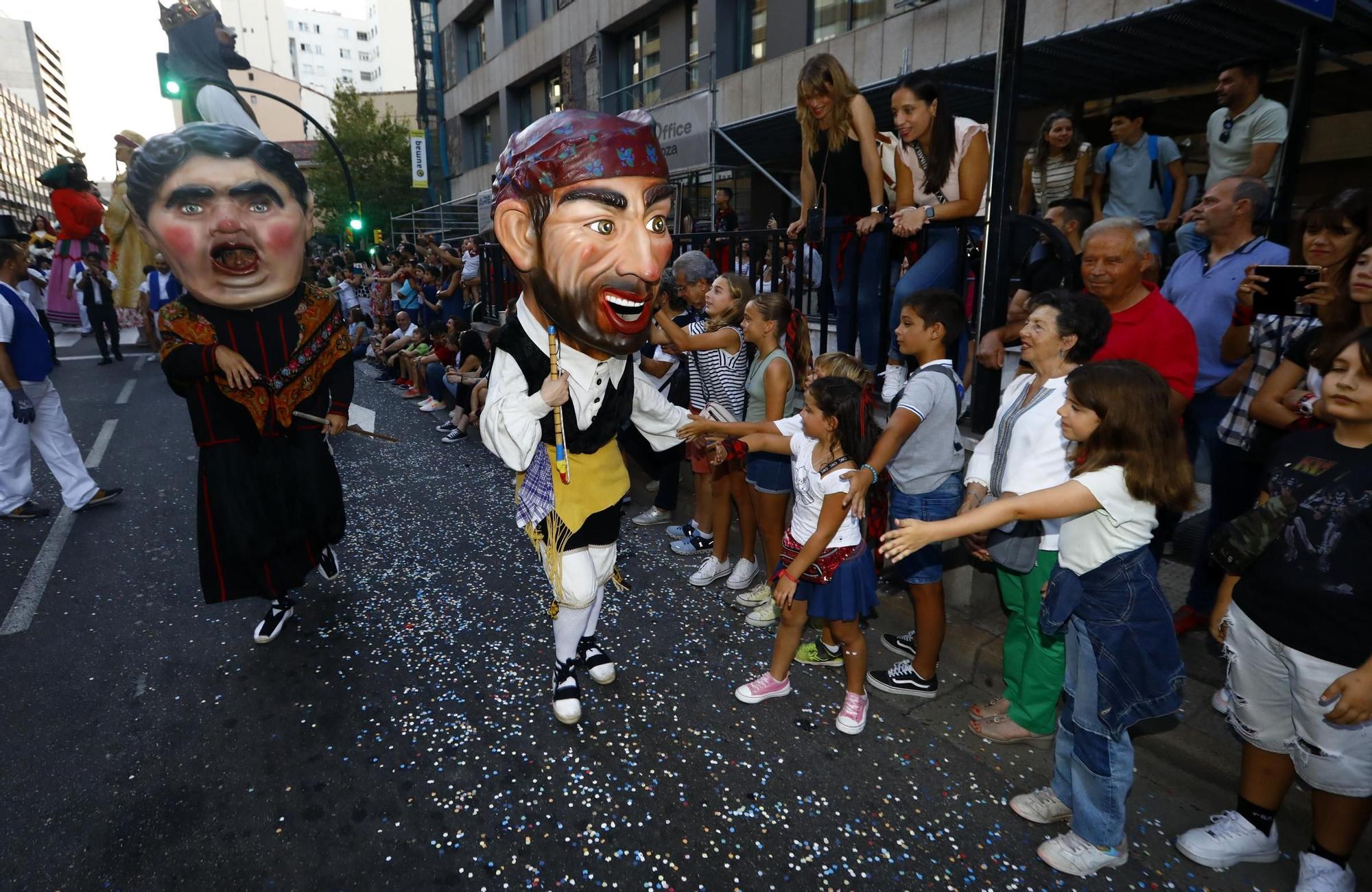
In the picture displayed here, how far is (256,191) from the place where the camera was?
3.10 meters

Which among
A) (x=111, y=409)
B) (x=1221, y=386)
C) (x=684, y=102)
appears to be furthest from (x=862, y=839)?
(x=684, y=102)

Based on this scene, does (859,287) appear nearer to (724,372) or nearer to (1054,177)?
(724,372)

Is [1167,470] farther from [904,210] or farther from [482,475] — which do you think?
[482,475]

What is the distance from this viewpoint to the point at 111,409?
8484 millimetres

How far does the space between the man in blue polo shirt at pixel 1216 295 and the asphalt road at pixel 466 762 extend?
1.07 meters

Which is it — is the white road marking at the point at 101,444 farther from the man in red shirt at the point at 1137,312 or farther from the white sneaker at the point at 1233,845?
the white sneaker at the point at 1233,845

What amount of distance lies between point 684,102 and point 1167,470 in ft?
35.7

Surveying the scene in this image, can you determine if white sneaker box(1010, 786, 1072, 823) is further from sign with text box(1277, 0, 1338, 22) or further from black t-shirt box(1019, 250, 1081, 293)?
sign with text box(1277, 0, 1338, 22)

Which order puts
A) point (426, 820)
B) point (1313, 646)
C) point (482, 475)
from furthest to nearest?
point (482, 475)
point (426, 820)
point (1313, 646)

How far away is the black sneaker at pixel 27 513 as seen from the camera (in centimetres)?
516

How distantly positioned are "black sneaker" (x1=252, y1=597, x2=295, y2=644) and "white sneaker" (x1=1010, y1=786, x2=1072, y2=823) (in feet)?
10.8

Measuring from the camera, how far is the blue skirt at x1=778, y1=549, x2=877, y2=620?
278 cm

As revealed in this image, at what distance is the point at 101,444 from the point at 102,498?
217 cm

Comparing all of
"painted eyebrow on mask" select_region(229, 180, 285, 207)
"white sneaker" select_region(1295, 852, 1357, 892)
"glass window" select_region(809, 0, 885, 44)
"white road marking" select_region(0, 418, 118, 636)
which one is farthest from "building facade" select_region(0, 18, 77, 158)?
"white sneaker" select_region(1295, 852, 1357, 892)
